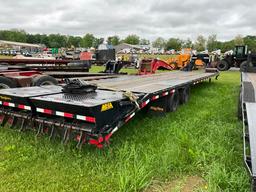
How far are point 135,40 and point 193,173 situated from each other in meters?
138

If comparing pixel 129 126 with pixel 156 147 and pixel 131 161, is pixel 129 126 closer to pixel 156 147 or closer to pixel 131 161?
pixel 156 147

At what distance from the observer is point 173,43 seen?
113250 mm

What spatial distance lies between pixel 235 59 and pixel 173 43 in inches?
3610

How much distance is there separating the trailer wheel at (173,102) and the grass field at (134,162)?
1065 mm

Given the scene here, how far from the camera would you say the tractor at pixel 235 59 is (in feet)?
76.4

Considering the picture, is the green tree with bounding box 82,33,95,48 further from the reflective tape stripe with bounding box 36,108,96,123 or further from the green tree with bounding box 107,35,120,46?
the reflective tape stripe with bounding box 36,108,96,123

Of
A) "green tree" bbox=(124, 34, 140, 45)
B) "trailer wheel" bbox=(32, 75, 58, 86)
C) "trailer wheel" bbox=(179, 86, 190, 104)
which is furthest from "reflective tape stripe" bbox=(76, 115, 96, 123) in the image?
"green tree" bbox=(124, 34, 140, 45)

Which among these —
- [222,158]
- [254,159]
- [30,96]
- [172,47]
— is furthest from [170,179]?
[172,47]

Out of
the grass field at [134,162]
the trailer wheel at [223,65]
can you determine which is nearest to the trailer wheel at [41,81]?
the grass field at [134,162]

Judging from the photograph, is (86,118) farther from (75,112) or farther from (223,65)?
(223,65)

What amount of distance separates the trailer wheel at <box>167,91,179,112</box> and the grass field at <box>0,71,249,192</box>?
1065mm

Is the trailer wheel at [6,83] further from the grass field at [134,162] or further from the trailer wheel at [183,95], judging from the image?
the trailer wheel at [183,95]

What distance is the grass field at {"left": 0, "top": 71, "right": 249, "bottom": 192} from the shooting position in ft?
11.0

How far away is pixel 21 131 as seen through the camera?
4.64 meters
